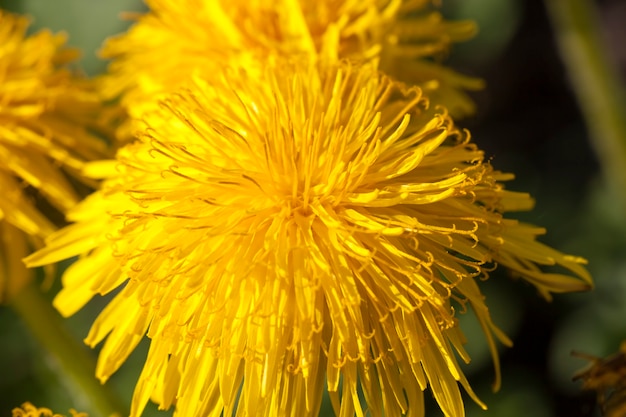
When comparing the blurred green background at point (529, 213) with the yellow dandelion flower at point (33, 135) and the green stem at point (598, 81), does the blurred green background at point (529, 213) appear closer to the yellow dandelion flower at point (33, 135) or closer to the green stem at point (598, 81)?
the green stem at point (598, 81)

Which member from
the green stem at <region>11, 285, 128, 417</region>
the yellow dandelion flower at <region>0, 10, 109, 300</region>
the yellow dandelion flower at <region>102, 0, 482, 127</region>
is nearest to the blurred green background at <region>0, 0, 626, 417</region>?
the yellow dandelion flower at <region>102, 0, 482, 127</region>

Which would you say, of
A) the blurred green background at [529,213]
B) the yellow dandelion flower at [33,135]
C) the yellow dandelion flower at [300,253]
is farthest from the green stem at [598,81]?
the yellow dandelion flower at [33,135]

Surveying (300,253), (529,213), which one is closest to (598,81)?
(529,213)

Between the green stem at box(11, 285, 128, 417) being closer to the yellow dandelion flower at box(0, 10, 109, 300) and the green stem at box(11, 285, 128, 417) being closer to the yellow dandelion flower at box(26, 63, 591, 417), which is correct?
the yellow dandelion flower at box(0, 10, 109, 300)

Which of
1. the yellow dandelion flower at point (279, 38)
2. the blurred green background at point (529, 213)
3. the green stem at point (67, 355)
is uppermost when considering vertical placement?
the yellow dandelion flower at point (279, 38)

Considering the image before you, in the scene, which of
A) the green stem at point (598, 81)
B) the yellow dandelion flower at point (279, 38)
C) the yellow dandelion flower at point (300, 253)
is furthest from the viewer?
the green stem at point (598, 81)
